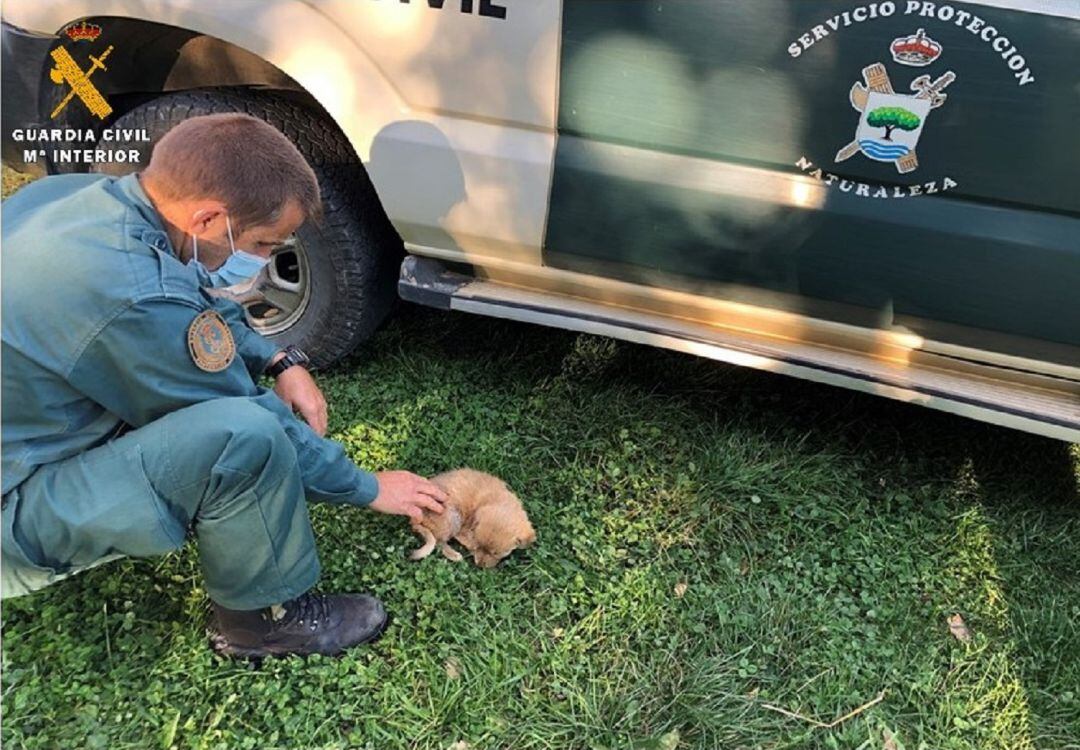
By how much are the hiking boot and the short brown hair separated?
988 mm

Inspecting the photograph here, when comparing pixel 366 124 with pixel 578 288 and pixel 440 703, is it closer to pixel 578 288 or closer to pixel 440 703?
pixel 578 288

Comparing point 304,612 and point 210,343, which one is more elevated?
point 210,343

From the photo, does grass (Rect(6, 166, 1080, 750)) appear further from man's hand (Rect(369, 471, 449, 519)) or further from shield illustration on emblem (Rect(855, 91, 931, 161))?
shield illustration on emblem (Rect(855, 91, 931, 161))

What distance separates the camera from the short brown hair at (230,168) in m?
1.82

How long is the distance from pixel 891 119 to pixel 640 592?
4.81 ft

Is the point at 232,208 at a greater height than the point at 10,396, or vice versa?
the point at 232,208

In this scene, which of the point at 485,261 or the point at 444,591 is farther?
the point at 485,261

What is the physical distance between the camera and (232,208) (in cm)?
186

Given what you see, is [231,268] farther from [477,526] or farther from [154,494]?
[477,526]

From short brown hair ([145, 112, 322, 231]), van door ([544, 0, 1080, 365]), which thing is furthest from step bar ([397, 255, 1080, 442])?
short brown hair ([145, 112, 322, 231])

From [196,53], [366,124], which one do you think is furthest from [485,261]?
[196,53]

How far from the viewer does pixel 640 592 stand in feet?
8.39

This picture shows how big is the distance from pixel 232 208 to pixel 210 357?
0.32m

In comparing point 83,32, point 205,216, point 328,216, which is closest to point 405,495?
point 205,216
